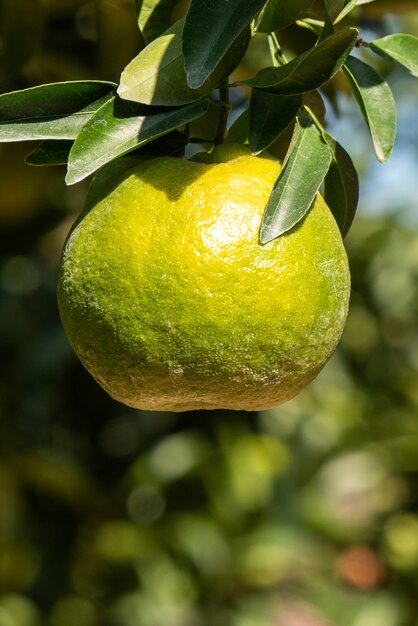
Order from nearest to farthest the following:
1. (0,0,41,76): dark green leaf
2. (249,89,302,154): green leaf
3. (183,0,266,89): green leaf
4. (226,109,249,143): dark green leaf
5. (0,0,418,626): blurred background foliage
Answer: (183,0,266,89): green leaf → (249,89,302,154): green leaf → (226,109,249,143): dark green leaf → (0,0,41,76): dark green leaf → (0,0,418,626): blurred background foliage

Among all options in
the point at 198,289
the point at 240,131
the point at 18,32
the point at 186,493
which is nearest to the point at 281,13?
the point at 240,131

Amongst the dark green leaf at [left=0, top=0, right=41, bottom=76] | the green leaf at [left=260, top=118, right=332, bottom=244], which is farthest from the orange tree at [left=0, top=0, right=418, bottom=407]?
the dark green leaf at [left=0, top=0, right=41, bottom=76]

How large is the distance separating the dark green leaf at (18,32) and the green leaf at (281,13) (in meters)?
0.55

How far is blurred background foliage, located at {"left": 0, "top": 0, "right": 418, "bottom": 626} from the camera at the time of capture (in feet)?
8.18

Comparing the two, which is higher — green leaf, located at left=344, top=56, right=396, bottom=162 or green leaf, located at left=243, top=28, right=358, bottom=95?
green leaf, located at left=243, top=28, right=358, bottom=95

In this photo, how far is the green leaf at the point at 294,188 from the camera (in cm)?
80

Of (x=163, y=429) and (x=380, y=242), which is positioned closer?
(x=163, y=429)

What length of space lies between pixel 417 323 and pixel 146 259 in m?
2.69

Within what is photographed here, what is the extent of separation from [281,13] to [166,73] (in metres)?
0.14

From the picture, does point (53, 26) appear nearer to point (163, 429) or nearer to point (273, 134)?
point (273, 134)

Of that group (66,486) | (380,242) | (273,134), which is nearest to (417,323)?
(380,242)

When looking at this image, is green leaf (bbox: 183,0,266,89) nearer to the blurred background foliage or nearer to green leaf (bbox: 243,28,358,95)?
green leaf (bbox: 243,28,358,95)

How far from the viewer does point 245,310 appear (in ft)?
2.61

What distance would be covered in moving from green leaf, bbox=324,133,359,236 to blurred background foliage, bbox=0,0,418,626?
115 centimetres
